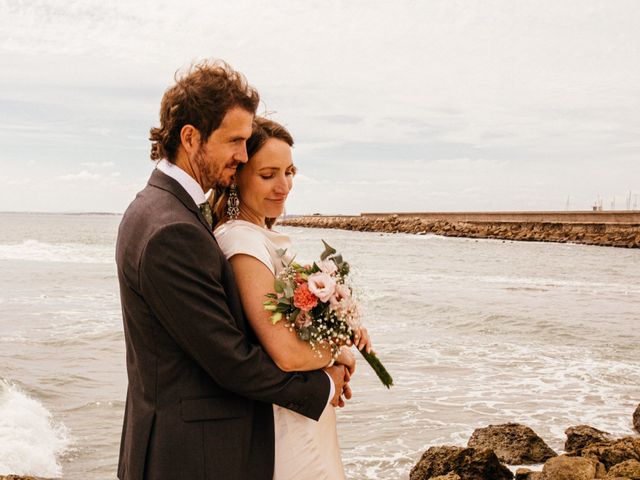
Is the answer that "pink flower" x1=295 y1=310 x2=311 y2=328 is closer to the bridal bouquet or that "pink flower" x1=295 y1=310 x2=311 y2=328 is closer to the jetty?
the bridal bouquet

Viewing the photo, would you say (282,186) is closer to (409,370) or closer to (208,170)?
(208,170)

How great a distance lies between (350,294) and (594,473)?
365 centimetres

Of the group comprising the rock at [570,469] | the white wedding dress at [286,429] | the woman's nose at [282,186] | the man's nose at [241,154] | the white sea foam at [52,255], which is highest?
the man's nose at [241,154]

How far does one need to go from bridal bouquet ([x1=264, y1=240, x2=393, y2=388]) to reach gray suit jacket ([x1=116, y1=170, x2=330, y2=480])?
12 cm

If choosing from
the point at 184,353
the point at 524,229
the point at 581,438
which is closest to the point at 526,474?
the point at 581,438

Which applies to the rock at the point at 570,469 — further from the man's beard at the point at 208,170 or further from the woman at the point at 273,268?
the man's beard at the point at 208,170

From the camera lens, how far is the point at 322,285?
2018mm

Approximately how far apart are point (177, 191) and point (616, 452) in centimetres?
453

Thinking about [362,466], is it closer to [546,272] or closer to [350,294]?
[350,294]

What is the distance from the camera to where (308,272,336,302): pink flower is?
1.98 meters

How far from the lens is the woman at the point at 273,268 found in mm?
1952

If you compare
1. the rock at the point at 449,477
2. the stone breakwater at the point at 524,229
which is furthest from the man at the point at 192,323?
the stone breakwater at the point at 524,229

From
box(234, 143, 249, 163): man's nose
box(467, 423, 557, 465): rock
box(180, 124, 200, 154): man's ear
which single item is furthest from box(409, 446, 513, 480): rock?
box(180, 124, 200, 154): man's ear

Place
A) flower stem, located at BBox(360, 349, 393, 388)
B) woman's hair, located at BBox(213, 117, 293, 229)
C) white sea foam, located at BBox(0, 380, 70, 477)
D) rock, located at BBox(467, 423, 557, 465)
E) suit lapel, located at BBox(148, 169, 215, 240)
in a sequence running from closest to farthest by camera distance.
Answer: suit lapel, located at BBox(148, 169, 215, 240) → woman's hair, located at BBox(213, 117, 293, 229) → flower stem, located at BBox(360, 349, 393, 388) → white sea foam, located at BBox(0, 380, 70, 477) → rock, located at BBox(467, 423, 557, 465)
